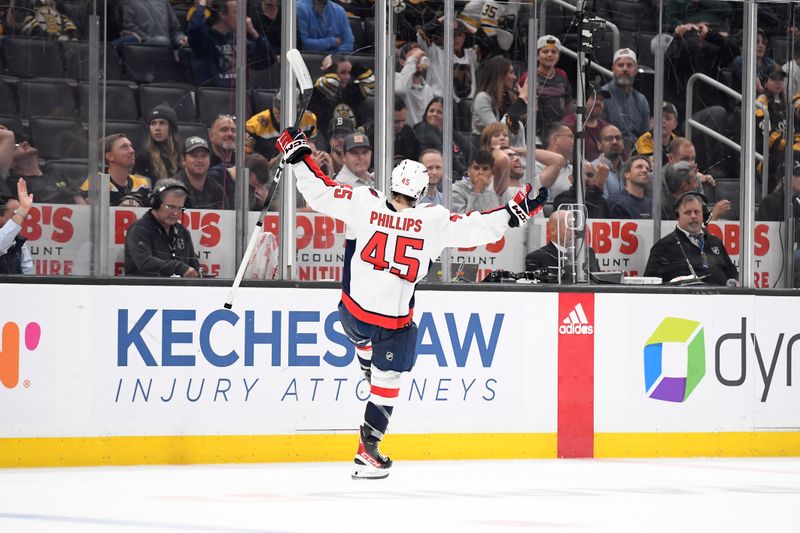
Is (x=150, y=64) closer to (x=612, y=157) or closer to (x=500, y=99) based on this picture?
(x=500, y=99)

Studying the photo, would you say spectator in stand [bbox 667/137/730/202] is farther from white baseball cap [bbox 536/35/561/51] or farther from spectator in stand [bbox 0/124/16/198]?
spectator in stand [bbox 0/124/16/198]

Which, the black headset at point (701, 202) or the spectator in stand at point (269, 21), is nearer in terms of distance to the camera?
the spectator in stand at point (269, 21)

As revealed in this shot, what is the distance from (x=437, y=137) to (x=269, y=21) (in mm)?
1157

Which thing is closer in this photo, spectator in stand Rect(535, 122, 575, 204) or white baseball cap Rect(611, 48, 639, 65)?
spectator in stand Rect(535, 122, 575, 204)

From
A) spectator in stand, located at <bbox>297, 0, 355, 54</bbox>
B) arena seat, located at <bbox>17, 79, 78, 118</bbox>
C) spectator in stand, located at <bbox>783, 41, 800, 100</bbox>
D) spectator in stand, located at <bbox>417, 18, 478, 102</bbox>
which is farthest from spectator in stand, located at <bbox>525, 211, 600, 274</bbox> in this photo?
arena seat, located at <bbox>17, 79, 78, 118</bbox>

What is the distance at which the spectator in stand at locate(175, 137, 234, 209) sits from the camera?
684 centimetres

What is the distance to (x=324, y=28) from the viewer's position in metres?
7.18

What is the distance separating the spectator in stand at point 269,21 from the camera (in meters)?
6.96

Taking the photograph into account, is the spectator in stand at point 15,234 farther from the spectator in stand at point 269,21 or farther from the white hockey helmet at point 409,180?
the white hockey helmet at point 409,180

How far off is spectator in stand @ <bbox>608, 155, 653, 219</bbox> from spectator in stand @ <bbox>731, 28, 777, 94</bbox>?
763 mm

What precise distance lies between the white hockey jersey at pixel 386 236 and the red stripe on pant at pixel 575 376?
4.89ft

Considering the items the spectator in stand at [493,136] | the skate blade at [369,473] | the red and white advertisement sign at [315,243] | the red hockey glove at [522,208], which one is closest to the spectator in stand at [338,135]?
the red and white advertisement sign at [315,243]

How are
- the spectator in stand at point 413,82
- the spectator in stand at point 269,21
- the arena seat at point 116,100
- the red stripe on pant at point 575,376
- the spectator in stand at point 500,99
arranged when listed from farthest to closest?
1. the spectator in stand at point 500,99
2. the spectator in stand at point 413,82
3. the red stripe on pant at point 575,376
4. the spectator in stand at point 269,21
5. the arena seat at point 116,100

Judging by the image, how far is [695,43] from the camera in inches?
316
